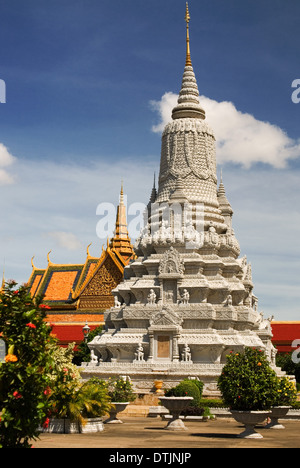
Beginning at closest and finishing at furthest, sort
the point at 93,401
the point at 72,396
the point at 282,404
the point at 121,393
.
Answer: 1. the point at 72,396
2. the point at 93,401
3. the point at 282,404
4. the point at 121,393

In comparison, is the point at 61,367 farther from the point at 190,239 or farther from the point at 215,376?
the point at 190,239

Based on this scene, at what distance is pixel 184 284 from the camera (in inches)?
1417

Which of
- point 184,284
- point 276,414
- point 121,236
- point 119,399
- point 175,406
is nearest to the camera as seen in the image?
point 175,406

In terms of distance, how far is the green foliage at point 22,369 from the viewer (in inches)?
441

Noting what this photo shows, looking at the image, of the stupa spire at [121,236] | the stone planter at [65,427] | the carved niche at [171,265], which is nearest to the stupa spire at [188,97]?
the carved niche at [171,265]

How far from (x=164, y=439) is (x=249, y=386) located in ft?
9.29

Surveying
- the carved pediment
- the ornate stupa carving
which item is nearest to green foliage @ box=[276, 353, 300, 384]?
the ornate stupa carving

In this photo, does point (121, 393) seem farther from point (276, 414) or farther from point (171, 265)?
point (171, 265)

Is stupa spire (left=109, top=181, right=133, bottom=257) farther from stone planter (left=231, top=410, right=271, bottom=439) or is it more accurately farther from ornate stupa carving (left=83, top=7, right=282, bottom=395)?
stone planter (left=231, top=410, right=271, bottom=439)

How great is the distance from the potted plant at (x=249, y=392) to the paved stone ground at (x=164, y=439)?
61 cm

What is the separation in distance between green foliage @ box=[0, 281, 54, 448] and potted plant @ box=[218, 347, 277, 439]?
758 cm

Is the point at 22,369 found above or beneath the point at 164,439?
above

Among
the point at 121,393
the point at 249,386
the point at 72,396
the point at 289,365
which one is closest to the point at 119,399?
the point at 121,393

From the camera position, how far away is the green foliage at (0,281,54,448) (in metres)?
11.2
